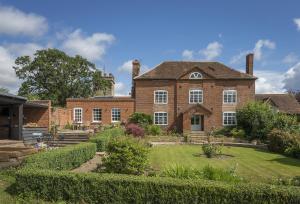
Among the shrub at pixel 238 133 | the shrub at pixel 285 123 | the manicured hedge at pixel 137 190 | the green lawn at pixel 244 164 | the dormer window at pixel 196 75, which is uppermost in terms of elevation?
the dormer window at pixel 196 75

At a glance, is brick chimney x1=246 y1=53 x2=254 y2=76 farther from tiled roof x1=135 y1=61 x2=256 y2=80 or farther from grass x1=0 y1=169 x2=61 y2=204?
grass x1=0 y1=169 x2=61 y2=204

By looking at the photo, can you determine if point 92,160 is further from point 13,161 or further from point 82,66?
point 82,66

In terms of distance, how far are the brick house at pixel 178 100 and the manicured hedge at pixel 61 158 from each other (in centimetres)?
1974

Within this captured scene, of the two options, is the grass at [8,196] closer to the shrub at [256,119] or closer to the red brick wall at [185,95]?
the shrub at [256,119]

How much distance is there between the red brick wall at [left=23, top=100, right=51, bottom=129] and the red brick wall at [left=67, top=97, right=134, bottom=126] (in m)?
11.5

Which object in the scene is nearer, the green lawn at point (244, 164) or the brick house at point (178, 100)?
the green lawn at point (244, 164)

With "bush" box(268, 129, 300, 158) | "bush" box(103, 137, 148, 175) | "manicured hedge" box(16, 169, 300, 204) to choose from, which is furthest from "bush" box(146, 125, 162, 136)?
"manicured hedge" box(16, 169, 300, 204)

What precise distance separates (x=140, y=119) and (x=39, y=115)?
12.7 meters

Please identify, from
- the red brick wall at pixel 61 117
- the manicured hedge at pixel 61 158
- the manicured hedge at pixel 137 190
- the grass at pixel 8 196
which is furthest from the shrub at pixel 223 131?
the manicured hedge at pixel 137 190

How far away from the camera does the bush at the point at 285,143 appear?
2056 centimetres

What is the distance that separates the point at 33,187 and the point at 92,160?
747cm

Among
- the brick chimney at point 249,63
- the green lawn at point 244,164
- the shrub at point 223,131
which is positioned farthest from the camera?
the brick chimney at point 249,63

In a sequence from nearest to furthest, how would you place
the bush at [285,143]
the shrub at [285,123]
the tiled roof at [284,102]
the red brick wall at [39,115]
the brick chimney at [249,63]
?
the bush at [285,143] < the red brick wall at [39,115] < the shrub at [285,123] < the brick chimney at [249,63] < the tiled roof at [284,102]

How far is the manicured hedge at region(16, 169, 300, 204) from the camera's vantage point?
7.61 m
